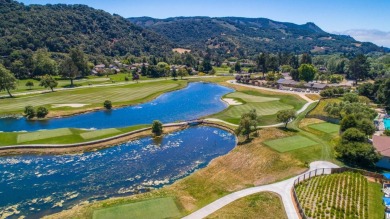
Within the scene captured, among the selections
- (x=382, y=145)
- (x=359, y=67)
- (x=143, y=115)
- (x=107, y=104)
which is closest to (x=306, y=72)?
(x=359, y=67)

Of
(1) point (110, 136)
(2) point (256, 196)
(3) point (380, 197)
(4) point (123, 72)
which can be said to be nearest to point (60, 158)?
(1) point (110, 136)

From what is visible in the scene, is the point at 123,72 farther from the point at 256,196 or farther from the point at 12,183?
the point at 256,196

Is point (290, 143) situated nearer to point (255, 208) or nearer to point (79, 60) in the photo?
point (255, 208)

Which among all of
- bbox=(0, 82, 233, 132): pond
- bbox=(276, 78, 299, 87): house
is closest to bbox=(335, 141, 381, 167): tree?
bbox=(0, 82, 233, 132): pond

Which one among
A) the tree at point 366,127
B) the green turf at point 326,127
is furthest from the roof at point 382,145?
the green turf at point 326,127

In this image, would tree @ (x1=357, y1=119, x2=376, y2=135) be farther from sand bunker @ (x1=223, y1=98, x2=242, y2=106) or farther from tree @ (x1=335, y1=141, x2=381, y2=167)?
sand bunker @ (x1=223, y1=98, x2=242, y2=106)
